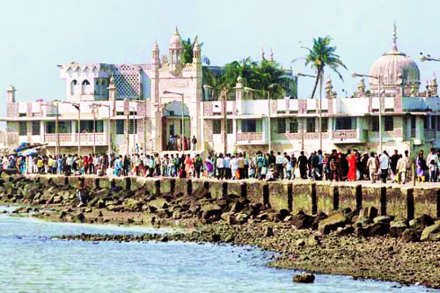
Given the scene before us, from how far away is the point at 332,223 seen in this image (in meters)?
41.2

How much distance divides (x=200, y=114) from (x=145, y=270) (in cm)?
5265

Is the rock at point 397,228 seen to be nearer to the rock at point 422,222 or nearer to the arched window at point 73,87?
the rock at point 422,222

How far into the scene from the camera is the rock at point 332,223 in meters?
41.0

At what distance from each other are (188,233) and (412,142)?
36.9 metres

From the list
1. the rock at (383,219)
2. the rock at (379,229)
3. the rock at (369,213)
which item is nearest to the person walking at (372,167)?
the rock at (369,213)

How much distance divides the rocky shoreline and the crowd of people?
2451 mm

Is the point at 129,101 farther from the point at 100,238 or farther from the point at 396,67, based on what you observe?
the point at 100,238

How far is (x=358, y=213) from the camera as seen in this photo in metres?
43.7

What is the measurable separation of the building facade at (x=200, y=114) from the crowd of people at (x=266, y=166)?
10.1 meters

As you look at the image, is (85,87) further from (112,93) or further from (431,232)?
(431,232)

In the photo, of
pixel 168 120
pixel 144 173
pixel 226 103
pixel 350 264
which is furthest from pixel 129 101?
pixel 350 264

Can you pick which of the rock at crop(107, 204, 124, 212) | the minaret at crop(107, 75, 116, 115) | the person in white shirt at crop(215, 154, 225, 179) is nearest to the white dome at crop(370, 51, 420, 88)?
the minaret at crop(107, 75, 116, 115)

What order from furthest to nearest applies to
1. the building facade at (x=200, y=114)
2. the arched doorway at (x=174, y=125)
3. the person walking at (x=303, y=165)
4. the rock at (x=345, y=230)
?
1. the arched doorway at (x=174, y=125)
2. the building facade at (x=200, y=114)
3. the person walking at (x=303, y=165)
4. the rock at (x=345, y=230)

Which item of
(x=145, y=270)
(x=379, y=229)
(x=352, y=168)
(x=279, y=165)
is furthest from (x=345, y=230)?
(x=279, y=165)
